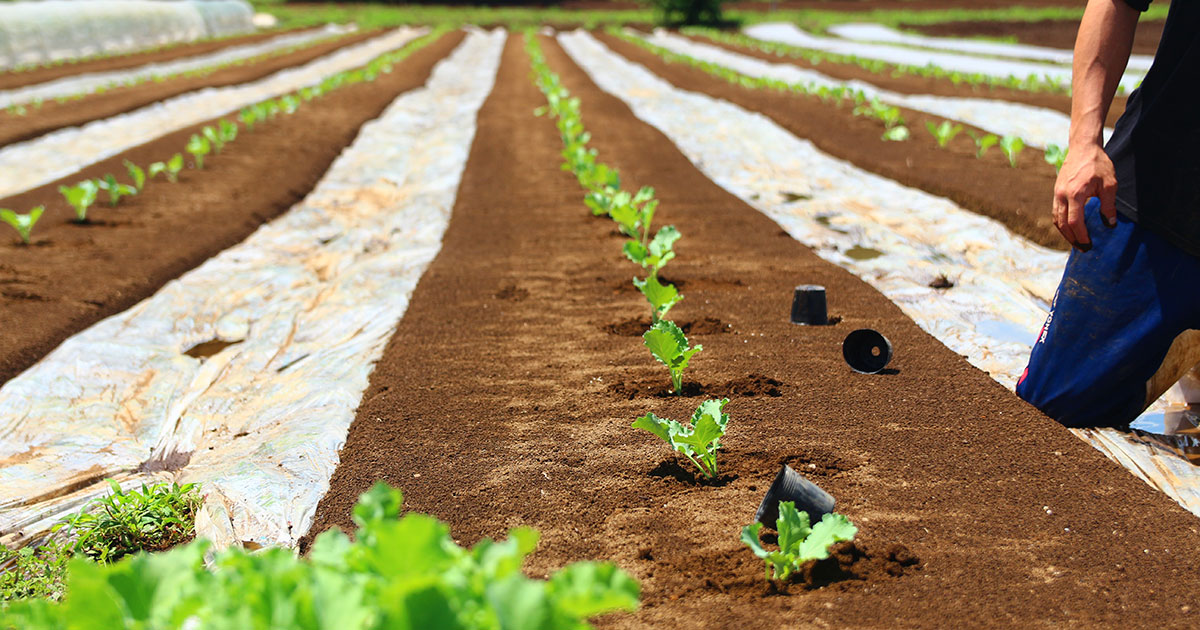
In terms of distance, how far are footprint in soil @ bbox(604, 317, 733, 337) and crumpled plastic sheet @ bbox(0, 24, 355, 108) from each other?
12.0 metres

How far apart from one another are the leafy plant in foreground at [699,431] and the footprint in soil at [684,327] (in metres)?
1.37

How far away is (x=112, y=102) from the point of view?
Answer: 39.4 feet

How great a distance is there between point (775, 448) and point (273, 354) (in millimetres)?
2494

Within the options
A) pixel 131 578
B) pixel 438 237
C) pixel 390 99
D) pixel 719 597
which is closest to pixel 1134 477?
pixel 719 597

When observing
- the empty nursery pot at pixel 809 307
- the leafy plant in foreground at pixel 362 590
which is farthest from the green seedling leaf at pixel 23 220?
the leafy plant in foreground at pixel 362 590

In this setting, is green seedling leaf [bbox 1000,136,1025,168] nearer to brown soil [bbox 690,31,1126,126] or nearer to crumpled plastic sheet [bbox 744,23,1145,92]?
brown soil [bbox 690,31,1126,126]

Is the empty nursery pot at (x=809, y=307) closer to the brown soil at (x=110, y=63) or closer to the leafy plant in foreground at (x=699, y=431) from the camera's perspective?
the leafy plant in foreground at (x=699, y=431)

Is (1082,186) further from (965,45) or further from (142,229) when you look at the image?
(965,45)

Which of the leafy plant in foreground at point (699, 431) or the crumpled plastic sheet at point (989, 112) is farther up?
the crumpled plastic sheet at point (989, 112)

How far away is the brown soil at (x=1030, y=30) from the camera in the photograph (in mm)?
25641

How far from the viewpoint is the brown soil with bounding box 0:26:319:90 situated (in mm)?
15076

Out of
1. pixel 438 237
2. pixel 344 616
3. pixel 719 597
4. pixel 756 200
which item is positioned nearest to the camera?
pixel 344 616

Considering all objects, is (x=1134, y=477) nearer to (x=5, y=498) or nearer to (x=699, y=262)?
(x=699, y=262)

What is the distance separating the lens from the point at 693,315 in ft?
13.4
